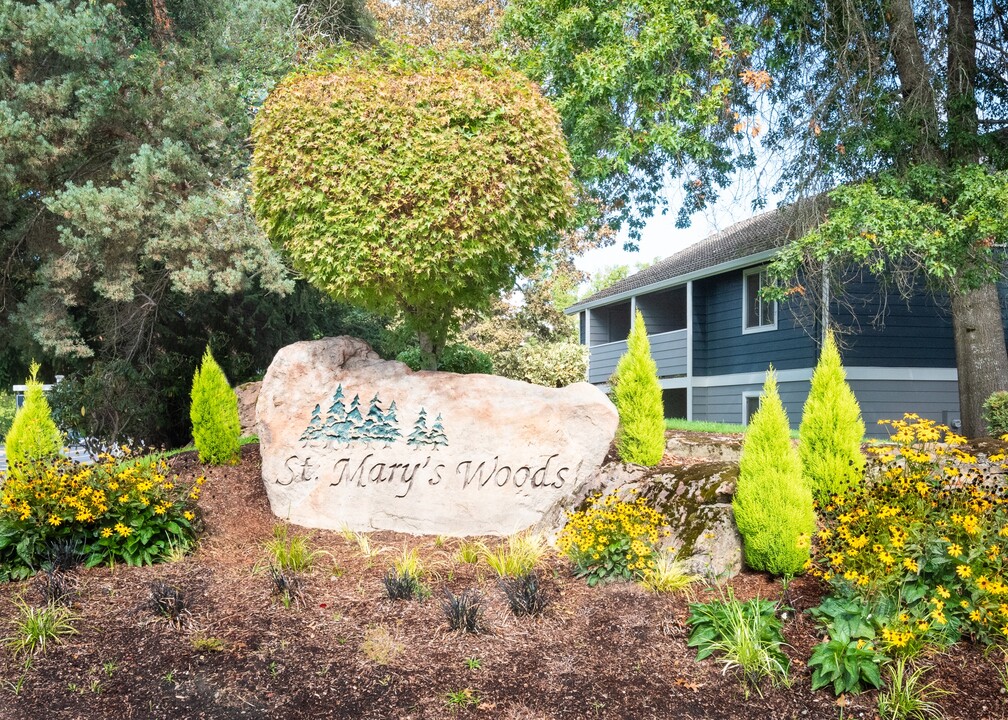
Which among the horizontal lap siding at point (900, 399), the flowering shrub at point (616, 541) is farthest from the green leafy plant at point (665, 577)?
the horizontal lap siding at point (900, 399)

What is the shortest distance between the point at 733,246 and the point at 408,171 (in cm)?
1207

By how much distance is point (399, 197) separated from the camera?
851 centimetres

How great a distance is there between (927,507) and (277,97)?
7.58 meters

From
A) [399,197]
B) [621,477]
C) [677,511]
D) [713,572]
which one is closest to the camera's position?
[713,572]

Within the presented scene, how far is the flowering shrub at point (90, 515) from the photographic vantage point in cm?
708

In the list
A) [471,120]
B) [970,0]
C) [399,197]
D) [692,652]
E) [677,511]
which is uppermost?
[970,0]

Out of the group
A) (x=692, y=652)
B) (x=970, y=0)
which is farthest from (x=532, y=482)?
(x=970, y=0)

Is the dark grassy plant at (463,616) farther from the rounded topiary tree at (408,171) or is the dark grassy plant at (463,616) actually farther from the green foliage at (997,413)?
the green foliage at (997,413)

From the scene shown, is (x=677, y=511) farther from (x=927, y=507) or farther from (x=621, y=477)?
(x=927, y=507)

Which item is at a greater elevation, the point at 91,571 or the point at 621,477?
the point at 621,477

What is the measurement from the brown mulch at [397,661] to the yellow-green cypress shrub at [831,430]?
1.47 m

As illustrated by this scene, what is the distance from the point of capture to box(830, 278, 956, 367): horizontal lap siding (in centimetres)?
1588

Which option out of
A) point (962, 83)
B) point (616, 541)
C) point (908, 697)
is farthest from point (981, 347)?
point (908, 697)

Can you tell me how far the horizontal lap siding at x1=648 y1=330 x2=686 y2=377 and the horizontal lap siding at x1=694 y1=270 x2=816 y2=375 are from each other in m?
0.62
